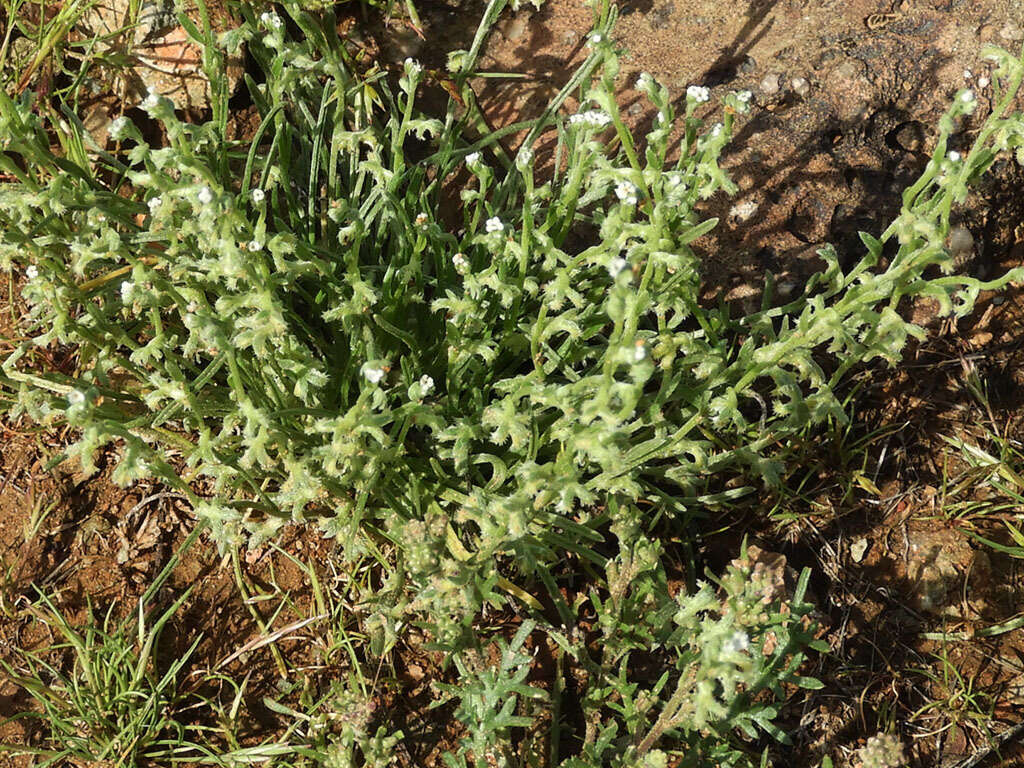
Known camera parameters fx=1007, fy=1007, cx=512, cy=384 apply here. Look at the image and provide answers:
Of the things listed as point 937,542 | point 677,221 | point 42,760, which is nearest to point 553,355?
point 677,221

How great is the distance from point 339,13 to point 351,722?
2.96m

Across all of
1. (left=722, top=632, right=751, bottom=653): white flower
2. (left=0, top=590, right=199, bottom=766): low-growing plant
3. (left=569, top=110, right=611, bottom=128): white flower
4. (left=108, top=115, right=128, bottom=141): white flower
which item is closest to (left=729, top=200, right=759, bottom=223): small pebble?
(left=569, top=110, right=611, bottom=128): white flower

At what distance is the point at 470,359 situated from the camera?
315 cm

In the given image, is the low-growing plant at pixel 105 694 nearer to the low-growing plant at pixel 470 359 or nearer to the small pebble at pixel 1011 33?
the low-growing plant at pixel 470 359

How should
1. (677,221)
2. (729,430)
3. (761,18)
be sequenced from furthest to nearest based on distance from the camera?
(761,18) < (729,430) < (677,221)

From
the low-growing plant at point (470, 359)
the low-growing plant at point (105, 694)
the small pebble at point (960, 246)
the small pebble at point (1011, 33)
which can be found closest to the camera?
the low-growing plant at point (470, 359)

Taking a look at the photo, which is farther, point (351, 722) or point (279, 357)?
point (279, 357)

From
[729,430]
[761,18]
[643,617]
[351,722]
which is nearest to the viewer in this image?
[351,722]

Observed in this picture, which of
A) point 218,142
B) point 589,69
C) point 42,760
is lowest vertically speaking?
point 42,760

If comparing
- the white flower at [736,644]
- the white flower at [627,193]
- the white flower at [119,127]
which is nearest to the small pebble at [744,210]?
the white flower at [627,193]

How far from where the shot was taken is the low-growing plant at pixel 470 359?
2523mm

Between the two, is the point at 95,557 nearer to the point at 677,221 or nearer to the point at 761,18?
the point at 677,221

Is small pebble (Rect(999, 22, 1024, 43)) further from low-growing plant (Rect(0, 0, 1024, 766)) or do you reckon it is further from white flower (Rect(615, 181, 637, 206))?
white flower (Rect(615, 181, 637, 206))

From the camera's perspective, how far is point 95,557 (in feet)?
11.3
